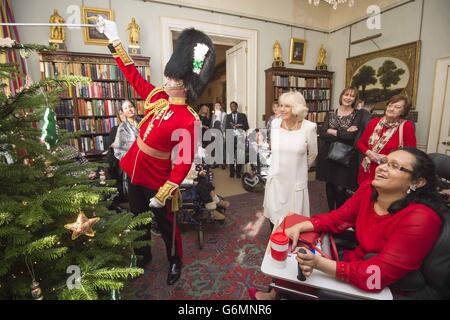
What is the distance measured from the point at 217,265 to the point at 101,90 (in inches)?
132

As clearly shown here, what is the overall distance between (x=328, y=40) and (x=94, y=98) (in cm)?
540

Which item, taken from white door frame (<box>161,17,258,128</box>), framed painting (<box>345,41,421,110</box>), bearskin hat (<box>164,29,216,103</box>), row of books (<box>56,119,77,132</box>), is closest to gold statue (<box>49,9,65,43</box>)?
row of books (<box>56,119,77,132</box>)

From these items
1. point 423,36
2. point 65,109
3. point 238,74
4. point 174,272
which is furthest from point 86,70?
point 423,36

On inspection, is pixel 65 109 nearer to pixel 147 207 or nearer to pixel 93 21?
pixel 93 21

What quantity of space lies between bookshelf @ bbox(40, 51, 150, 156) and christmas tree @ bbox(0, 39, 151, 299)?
2.81 metres

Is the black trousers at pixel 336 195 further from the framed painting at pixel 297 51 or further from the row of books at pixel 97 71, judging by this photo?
the framed painting at pixel 297 51

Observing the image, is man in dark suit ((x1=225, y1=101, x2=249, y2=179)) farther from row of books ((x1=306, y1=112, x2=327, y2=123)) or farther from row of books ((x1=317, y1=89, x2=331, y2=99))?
row of books ((x1=317, y1=89, x2=331, y2=99))

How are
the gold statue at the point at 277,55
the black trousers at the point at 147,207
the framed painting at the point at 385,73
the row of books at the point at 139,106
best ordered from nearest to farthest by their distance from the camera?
the black trousers at the point at 147,207, the row of books at the point at 139,106, the framed painting at the point at 385,73, the gold statue at the point at 277,55

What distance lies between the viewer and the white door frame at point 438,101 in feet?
12.5

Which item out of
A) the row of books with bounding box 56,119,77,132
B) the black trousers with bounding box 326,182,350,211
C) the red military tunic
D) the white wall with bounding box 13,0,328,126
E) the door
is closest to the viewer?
the red military tunic

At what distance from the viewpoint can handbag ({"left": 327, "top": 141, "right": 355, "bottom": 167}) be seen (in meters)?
2.45

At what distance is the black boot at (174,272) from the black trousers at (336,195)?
185 centimetres

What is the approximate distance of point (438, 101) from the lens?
3910 millimetres

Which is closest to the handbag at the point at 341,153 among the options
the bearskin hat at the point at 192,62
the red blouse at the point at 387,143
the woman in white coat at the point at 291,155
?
the red blouse at the point at 387,143
